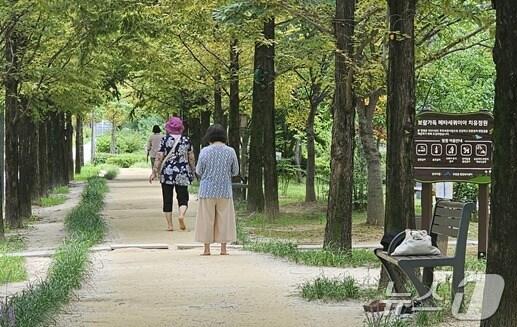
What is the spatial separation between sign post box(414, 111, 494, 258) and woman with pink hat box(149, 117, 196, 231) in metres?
4.02

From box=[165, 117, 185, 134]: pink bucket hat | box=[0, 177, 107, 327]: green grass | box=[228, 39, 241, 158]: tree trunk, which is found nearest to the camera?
box=[0, 177, 107, 327]: green grass

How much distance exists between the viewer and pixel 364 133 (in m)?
19.4

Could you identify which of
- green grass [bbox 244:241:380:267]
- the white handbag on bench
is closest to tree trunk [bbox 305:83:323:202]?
green grass [bbox 244:241:380:267]

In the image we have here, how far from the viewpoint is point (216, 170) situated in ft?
39.7

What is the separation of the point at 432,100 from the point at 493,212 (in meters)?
21.1

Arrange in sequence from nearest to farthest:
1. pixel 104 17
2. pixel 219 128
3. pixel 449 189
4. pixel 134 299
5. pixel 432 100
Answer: pixel 134 299, pixel 104 17, pixel 219 128, pixel 449 189, pixel 432 100

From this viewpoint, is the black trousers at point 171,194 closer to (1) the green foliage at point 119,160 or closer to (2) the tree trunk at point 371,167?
(2) the tree trunk at point 371,167

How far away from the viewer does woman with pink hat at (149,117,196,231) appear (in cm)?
1485

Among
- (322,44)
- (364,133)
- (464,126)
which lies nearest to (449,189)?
(464,126)

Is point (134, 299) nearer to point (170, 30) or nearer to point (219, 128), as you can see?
point (219, 128)

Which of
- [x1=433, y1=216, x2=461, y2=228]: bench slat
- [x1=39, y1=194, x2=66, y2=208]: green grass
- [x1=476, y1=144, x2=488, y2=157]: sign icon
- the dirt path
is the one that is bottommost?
the dirt path

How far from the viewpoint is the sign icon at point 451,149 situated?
12.8 metres

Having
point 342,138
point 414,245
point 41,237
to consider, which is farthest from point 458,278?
point 41,237

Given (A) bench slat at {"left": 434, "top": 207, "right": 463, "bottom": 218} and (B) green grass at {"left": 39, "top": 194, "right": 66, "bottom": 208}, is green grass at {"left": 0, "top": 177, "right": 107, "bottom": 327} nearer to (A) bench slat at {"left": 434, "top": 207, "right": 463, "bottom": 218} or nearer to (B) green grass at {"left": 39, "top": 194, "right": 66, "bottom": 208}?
(A) bench slat at {"left": 434, "top": 207, "right": 463, "bottom": 218}
